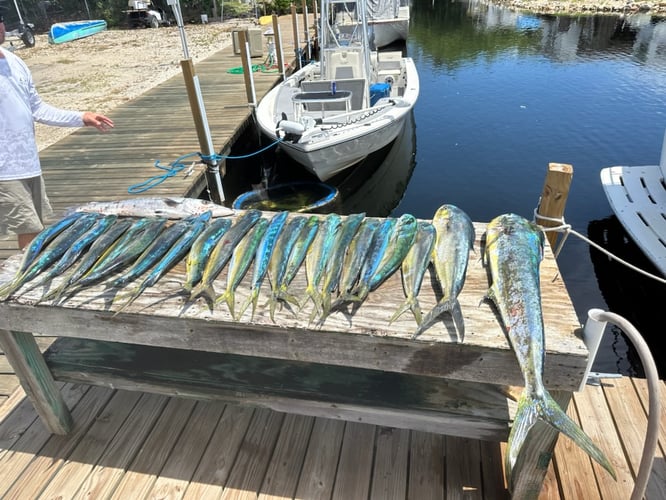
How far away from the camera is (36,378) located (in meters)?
2.60

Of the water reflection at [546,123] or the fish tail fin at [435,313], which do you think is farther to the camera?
the water reflection at [546,123]

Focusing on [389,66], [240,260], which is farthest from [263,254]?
[389,66]

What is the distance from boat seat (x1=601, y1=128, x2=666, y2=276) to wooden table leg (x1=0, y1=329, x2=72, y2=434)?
6.56 metres

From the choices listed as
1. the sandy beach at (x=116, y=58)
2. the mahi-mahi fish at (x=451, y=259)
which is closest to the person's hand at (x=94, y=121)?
the mahi-mahi fish at (x=451, y=259)

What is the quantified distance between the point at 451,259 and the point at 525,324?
506 mm

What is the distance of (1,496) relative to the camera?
253 cm

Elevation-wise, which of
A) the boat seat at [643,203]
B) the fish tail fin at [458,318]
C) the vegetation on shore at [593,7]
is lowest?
the boat seat at [643,203]

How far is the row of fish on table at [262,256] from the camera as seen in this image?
2.03 meters

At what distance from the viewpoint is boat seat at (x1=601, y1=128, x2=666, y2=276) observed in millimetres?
5977

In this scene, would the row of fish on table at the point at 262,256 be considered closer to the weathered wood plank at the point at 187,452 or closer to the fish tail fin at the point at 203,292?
the fish tail fin at the point at 203,292

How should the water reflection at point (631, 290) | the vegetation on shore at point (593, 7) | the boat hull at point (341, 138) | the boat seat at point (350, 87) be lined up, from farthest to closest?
the vegetation on shore at point (593, 7) < the boat seat at point (350, 87) < the boat hull at point (341, 138) < the water reflection at point (631, 290)

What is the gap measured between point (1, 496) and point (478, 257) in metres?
3.07

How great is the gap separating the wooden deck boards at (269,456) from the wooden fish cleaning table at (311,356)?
296 mm

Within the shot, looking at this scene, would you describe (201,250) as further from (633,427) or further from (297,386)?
(633,427)
